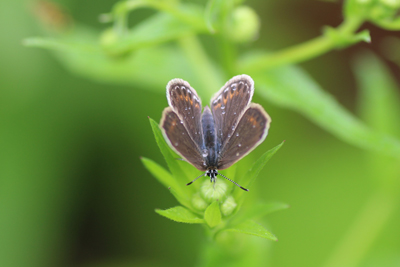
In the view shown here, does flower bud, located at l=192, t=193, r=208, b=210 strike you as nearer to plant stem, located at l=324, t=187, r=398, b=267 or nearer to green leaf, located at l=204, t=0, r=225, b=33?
green leaf, located at l=204, t=0, r=225, b=33

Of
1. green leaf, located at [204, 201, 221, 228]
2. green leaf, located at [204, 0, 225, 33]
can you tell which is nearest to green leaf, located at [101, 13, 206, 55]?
green leaf, located at [204, 0, 225, 33]

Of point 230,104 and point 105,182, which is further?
point 105,182

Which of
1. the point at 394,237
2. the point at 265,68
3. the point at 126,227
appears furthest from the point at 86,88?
the point at 394,237

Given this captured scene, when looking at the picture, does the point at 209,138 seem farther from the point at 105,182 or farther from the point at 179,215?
the point at 105,182

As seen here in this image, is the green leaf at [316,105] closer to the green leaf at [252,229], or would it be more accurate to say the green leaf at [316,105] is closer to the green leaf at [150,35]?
the green leaf at [150,35]

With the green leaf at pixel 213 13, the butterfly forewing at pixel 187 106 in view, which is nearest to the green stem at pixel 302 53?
the green leaf at pixel 213 13

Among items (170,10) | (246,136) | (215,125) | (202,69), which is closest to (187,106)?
(215,125)
